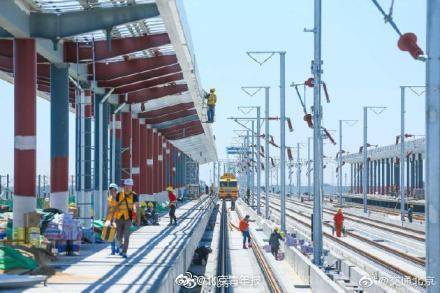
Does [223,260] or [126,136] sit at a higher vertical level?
[126,136]

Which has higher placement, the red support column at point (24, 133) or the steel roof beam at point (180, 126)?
the steel roof beam at point (180, 126)

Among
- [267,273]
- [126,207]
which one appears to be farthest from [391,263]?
[126,207]

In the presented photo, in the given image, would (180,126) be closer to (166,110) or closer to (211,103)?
(166,110)

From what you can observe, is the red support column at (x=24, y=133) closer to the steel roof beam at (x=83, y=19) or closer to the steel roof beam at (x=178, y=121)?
the steel roof beam at (x=83, y=19)

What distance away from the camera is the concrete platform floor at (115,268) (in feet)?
46.3

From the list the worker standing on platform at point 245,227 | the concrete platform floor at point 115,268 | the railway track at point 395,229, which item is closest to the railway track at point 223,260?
the worker standing on platform at point 245,227

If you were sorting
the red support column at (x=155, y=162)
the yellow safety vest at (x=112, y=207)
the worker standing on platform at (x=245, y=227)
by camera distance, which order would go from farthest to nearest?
1. the red support column at (x=155, y=162)
2. the worker standing on platform at (x=245, y=227)
3. the yellow safety vest at (x=112, y=207)

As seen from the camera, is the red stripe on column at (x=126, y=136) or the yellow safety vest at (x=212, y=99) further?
the red stripe on column at (x=126, y=136)

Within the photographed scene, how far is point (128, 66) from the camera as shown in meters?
34.1

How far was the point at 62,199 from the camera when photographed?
28656 mm

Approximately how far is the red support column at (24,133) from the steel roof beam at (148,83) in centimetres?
1484

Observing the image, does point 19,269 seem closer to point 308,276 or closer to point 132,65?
point 308,276

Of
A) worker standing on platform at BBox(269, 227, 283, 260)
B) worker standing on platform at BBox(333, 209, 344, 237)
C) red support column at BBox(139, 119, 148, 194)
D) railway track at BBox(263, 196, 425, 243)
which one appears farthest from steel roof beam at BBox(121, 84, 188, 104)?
worker standing on platform at BBox(269, 227, 283, 260)

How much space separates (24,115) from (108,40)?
12.4 ft
